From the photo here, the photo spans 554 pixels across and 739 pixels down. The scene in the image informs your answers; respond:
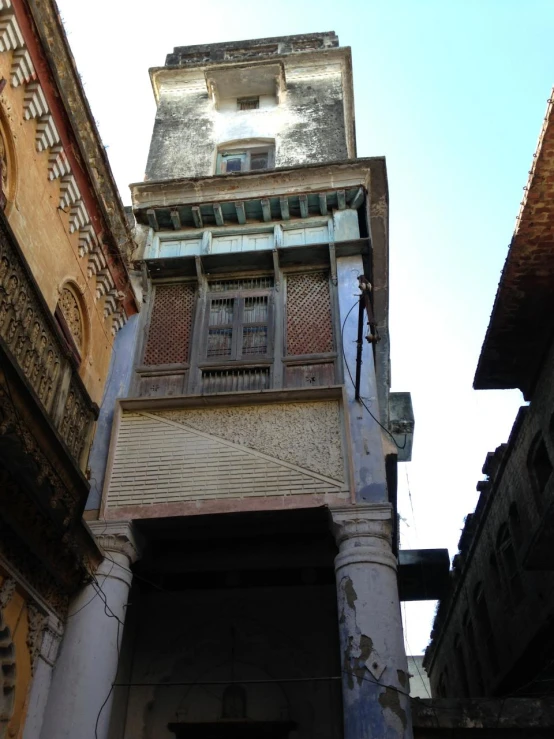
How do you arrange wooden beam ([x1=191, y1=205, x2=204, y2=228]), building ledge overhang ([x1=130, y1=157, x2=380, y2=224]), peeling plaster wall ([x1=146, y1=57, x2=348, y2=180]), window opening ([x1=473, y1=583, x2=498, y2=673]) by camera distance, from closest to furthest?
wooden beam ([x1=191, y1=205, x2=204, y2=228]), building ledge overhang ([x1=130, y1=157, x2=380, y2=224]), peeling plaster wall ([x1=146, y1=57, x2=348, y2=180]), window opening ([x1=473, y1=583, x2=498, y2=673])

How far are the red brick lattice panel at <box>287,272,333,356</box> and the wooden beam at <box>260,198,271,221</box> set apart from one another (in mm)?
1528

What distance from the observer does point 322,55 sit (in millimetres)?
17078

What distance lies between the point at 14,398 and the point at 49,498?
1324 mm

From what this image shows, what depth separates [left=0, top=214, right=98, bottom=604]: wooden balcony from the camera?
6223 millimetres

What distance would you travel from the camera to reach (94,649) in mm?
7543

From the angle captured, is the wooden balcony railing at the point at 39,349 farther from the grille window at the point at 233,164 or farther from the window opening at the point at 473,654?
the window opening at the point at 473,654

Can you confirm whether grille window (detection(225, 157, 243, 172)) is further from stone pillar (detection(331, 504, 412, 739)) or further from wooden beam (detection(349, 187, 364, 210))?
stone pillar (detection(331, 504, 412, 739))

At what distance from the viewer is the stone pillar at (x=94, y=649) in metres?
7.02

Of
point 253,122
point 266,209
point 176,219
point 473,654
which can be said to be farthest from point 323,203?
point 473,654

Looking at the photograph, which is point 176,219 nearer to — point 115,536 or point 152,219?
Result: point 152,219

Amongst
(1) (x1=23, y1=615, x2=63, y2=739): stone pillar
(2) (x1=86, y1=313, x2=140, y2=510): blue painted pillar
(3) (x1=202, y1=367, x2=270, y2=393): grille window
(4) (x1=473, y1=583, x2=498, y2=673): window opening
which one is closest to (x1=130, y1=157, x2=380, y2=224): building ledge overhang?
(2) (x1=86, y1=313, x2=140, y2=510): blue painted pillar

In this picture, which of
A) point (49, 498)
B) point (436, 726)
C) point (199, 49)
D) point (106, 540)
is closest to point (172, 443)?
point (106, 540)

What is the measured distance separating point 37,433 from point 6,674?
7.99ft

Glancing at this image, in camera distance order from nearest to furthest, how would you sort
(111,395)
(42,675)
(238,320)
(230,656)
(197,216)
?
(42,675)
(111,395)
(230,656)
(238,320)
(197,216)
